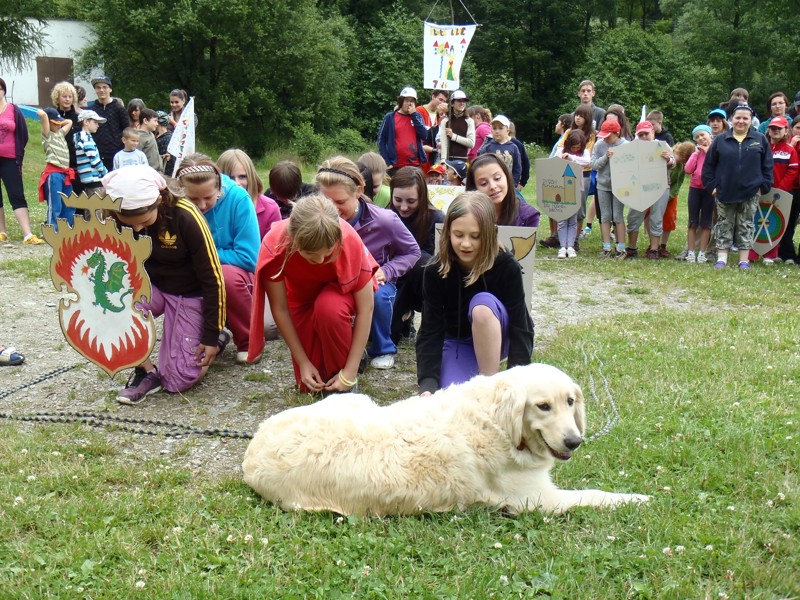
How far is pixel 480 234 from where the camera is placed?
178 inches

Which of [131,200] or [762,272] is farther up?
[131,200]

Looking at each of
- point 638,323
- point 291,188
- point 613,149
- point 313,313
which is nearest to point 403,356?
point 313,313

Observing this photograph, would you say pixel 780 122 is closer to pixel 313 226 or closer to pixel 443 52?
pixel 443 52

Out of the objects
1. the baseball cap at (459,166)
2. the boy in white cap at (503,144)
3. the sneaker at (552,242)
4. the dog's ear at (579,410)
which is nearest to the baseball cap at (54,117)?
the baseball cap at (459,166)

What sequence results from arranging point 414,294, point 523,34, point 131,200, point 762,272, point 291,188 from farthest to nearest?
1. point 523,34
2. point 762,272
3. point 291,188
4. point 414,294
5. point 131,200

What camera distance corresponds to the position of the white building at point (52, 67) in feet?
114

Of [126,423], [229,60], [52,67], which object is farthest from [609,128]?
[52,67]

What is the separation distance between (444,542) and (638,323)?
4712mm

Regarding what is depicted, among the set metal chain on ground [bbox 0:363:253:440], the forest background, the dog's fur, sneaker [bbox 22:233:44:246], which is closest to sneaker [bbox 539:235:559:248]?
sneaker [bbox 22:233:44:246]

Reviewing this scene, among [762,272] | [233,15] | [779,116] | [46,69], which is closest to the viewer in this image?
[762,272]

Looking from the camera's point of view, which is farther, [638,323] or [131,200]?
[638,323]

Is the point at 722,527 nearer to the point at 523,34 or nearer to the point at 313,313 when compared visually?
the point at 313,313

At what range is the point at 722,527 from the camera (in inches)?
130

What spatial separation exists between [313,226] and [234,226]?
1.78 m
